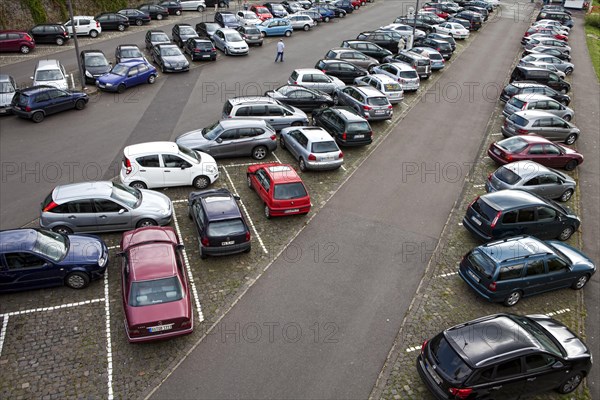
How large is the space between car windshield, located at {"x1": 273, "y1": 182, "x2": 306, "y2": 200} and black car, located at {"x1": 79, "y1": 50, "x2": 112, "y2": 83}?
1634 centimetres

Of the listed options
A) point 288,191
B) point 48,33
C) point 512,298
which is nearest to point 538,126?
point 512,298

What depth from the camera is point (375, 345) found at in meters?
11.6

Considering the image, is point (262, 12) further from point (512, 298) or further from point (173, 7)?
point (512, 298)

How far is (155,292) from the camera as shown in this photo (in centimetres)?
1127

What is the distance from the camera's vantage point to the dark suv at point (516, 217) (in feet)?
48.4

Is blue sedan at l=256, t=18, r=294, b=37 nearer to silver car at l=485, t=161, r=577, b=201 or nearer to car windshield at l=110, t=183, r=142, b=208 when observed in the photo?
silver car at l=485, t=161, r=577, b=201

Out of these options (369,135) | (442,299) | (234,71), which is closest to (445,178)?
(369,135)

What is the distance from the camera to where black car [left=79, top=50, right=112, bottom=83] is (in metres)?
26.8

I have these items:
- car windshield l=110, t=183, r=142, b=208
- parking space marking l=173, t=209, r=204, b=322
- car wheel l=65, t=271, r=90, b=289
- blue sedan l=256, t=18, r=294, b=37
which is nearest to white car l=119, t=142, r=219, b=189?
car windshield l=110, t=183, r=142, b=208

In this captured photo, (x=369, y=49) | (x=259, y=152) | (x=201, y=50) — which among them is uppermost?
(x=201, y=50)

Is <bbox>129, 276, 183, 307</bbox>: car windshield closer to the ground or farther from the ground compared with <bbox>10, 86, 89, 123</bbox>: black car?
closer to the ground

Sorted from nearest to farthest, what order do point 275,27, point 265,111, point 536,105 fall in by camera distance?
point 265,111 < point 536,105 < point 275,27

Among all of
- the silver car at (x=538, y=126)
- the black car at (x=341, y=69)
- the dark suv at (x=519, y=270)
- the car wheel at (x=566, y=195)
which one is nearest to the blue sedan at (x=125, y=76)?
the black car at (x=341, y=69)

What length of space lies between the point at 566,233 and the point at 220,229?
1113 cm
